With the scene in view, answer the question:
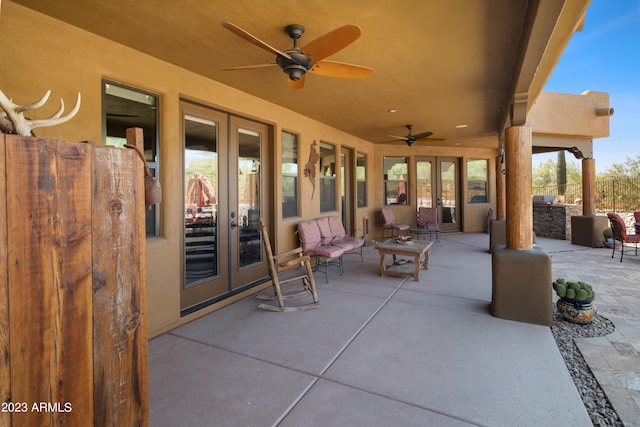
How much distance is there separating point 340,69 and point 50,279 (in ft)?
8.29

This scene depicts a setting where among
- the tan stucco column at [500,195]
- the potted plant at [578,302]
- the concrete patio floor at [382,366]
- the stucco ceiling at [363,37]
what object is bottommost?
the concrete patio floor at [382,366]

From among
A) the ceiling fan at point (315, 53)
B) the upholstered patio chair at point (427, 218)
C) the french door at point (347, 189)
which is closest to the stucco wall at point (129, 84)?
the ceiling fan at point (315, 53)

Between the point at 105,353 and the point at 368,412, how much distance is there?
1.50 metres

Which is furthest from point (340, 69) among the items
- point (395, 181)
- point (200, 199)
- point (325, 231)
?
point (395, 181)

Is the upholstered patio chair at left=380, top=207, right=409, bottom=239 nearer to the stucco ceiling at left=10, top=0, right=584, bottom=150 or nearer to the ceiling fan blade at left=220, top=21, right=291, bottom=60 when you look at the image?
the stucco ceiling at left=10, top=0, right=584, bottom=150

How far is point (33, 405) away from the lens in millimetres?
754

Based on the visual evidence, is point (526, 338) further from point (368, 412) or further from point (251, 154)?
point (251, 154)

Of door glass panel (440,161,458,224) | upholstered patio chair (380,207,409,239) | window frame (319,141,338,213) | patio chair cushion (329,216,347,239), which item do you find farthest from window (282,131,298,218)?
door glass panel (440,161,458,224)

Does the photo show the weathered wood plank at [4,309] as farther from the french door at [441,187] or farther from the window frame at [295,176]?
the french door at [441,187]

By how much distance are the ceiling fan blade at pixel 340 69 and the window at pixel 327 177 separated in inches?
132

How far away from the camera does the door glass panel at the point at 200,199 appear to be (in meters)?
3.53

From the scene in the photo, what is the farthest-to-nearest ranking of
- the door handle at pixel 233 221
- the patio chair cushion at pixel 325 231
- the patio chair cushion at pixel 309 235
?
the patio chair cushion at pixel 325 231 < the patio chair cushion at pixel 309 235 < the door handle at pixel 233 221

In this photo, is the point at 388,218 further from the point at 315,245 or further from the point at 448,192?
the point at 315,245

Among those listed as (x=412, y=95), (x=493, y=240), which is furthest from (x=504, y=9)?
(x=493, y=240)
